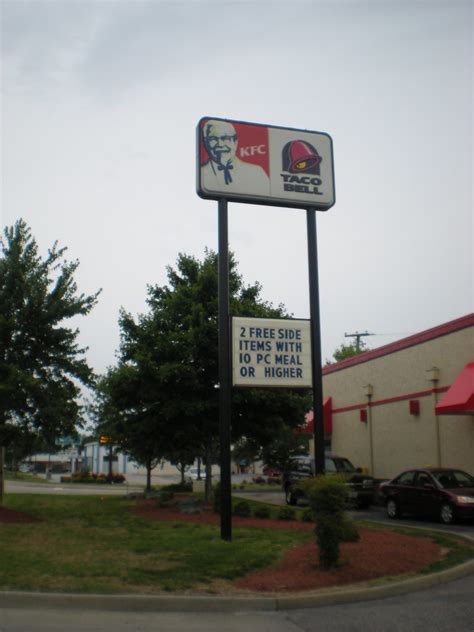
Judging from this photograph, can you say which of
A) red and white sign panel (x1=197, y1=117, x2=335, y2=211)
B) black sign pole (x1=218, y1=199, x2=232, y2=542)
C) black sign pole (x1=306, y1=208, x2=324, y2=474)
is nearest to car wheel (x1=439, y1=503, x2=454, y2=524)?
black sign pole (x1=306, y1=208, x2=324, y2=474)

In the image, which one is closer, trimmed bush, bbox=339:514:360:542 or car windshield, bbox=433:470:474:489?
trimmed bush, bbox=339:514:360:542

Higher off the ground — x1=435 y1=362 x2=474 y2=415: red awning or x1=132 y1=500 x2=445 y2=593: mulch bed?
x1=435 y1=362 x2=474 y2=415: red awning

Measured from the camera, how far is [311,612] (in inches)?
318

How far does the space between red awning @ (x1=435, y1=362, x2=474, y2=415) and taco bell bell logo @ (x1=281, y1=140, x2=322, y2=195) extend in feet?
25.6

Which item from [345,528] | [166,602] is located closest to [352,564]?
[345,528]

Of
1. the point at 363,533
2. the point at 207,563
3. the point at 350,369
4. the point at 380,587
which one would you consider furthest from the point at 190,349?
the point at 350,369

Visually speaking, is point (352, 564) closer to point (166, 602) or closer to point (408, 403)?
point (166, 602)

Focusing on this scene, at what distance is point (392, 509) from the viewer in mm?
19578

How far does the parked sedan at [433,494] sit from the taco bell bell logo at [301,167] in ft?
27.5

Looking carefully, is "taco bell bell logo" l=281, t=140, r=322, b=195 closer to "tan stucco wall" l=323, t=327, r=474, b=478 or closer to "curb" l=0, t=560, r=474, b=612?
"curb" l=0, t=560, r=474, b=612

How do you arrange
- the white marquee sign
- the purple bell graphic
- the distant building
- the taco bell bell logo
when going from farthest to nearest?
the distant building
the purple bell graphic
the taco bell bell logo
the white marquee sign

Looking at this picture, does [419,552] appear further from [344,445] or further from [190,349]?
[344,445]

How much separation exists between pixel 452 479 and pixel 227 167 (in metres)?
10.2

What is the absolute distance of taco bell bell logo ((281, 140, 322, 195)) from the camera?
15.1m
